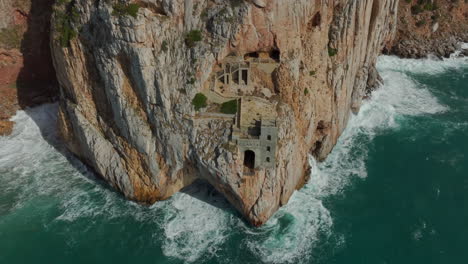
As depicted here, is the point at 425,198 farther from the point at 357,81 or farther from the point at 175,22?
the point at 175,22

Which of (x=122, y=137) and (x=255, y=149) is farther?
(x=122, y=137)

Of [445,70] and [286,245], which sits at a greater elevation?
[445,70]

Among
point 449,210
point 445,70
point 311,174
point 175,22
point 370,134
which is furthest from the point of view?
point 445,70

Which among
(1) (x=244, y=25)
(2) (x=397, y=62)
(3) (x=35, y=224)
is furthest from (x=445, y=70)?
(3) (x=35, y=224)

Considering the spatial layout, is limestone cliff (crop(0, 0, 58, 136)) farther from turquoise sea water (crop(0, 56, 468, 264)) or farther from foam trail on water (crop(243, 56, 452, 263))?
foam trail on water (crop(243, 56, 452, 263))

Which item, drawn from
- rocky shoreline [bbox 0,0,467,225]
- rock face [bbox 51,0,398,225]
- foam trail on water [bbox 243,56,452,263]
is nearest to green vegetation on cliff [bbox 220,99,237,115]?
rocky shoreline [bbox 0,0,467,225]

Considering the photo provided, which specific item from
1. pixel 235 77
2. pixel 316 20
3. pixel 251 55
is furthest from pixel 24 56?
pixel 316 20

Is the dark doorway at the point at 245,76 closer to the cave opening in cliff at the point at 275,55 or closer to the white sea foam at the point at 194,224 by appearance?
the cave opening in cliff at the point at 275,55

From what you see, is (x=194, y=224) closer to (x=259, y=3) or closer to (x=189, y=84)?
(x=189, y=84)
